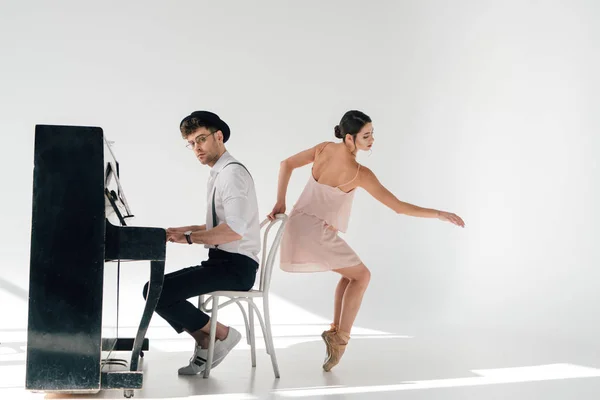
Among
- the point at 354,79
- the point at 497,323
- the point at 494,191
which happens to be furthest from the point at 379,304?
the point at 354,79

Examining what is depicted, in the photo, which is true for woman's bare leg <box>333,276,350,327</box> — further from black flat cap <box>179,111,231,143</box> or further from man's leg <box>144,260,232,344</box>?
black flat cap <box>179,111,231,143</box>

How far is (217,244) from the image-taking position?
3.21 meters

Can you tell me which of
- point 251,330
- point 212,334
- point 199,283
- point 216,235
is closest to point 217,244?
point 216,235

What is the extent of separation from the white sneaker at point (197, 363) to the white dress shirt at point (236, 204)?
46 centimetres

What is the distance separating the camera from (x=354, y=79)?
6422mm

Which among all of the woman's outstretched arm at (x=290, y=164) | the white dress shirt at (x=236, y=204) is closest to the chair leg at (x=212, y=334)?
the white dress shirt at (x=236, y=204)

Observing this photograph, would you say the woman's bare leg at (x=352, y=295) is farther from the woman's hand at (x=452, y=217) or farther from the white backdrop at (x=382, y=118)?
the white backdrop at (x=382, y=118)

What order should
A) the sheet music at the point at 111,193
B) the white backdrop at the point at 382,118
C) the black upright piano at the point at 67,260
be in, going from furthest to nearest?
the white backdrop at the point at 382,118 → the sheet music at the point at 111,193 → the black upright piano at the point at 67,260

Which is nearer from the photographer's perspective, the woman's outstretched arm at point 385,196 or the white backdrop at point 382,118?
the woman's outstretched arm at point 385,196

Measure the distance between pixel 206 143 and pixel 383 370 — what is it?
4.55 ft

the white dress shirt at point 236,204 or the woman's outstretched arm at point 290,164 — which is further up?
the woman's outstretched arm at point 290,164

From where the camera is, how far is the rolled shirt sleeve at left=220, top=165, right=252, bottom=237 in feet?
10.5

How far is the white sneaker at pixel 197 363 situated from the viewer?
342cm

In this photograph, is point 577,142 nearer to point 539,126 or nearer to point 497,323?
point 539,126
